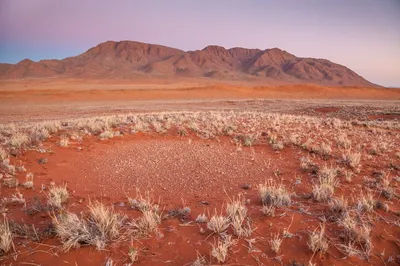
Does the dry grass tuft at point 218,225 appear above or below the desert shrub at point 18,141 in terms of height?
below

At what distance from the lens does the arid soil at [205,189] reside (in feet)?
10.6

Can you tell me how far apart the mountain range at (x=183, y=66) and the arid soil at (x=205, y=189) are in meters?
97.4

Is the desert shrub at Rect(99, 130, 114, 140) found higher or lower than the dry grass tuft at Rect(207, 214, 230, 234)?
higher

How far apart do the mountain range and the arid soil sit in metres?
97.4

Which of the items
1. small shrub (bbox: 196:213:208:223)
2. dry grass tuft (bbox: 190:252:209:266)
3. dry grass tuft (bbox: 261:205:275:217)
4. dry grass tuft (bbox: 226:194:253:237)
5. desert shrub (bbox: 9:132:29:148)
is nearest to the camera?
dry grass tuft (bbox: 190:252:209:266)

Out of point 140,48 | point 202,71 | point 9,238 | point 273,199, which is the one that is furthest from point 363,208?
point 140,48

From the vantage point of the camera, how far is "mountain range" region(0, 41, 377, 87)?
374ft

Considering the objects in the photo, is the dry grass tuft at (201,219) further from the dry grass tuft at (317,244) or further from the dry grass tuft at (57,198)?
the dry grass tuft at (57,198)

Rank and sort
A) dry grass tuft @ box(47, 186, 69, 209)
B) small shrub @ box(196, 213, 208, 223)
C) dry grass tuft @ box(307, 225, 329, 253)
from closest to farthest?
1. dry grass tuft @ box(307, 225, 329, 253)
2. small shrub @ box(196, 213, 208, 223)
3. dry grass tuft @ box(47, 186, 69, 209)

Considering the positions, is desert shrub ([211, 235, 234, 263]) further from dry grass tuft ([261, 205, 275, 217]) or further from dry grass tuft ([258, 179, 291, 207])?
dry grass tuft ([258, 179, 291, 207])

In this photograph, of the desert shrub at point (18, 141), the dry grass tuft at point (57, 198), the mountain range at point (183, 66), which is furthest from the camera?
the mountain range at point (183, 66)

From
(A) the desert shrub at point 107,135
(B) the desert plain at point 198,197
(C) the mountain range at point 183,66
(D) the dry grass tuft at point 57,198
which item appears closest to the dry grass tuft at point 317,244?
(B) the desert plain at point 198,197

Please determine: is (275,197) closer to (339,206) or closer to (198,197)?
(339,206)

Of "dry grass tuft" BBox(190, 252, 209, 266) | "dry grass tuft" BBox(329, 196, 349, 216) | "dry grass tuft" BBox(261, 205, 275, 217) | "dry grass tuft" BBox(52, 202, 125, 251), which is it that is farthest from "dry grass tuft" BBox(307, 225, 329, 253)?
"dry grass tuft" BBox(52, 202, 125, 251)
